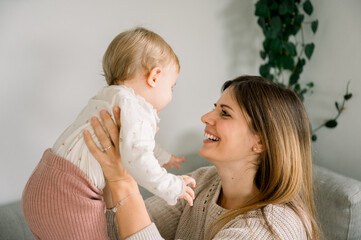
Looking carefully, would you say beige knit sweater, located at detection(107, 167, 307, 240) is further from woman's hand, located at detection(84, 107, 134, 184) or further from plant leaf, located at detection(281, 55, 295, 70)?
plant leaf, located at detection(281, 55, 295, 70)

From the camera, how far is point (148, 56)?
3.59ft

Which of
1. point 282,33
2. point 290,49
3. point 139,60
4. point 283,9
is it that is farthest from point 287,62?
point 139,60

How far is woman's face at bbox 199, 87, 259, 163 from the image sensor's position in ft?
3.98

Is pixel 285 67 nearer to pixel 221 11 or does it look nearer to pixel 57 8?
pixel 221 11

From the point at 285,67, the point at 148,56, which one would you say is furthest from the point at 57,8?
the point at 285,67

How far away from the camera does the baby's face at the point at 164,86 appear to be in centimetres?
115

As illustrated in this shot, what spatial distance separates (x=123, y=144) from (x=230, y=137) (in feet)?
1.56

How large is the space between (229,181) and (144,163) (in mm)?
538

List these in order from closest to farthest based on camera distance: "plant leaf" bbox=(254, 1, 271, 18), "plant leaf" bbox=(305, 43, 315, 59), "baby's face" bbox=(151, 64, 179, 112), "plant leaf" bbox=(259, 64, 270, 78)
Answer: "baby's face" bbox=(151, 64, 179, 112) < "plant leaf" bbox=(254, 1, 271, 18) < "plant leaf" bbox=(305, 43, 315, 59) < "plant leaf" bbox=(259, 64, 270, 78)

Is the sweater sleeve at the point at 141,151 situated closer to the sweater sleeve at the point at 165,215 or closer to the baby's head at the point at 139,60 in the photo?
the baby's head at the point at 139,60

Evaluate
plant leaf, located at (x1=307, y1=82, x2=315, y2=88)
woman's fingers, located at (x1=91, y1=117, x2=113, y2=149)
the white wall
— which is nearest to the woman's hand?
woman's fingers, located at (x1=91, y1=117, x2=113, y2=149)

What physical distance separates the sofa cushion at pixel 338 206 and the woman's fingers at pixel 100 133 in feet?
3.82

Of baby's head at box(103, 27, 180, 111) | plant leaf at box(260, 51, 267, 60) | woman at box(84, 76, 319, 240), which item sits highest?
baby's head at box(103, 27, 180, 111)

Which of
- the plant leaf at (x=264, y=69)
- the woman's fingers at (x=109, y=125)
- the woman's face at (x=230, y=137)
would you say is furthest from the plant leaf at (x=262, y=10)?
the woman's fingers at (x=109, y=125)
